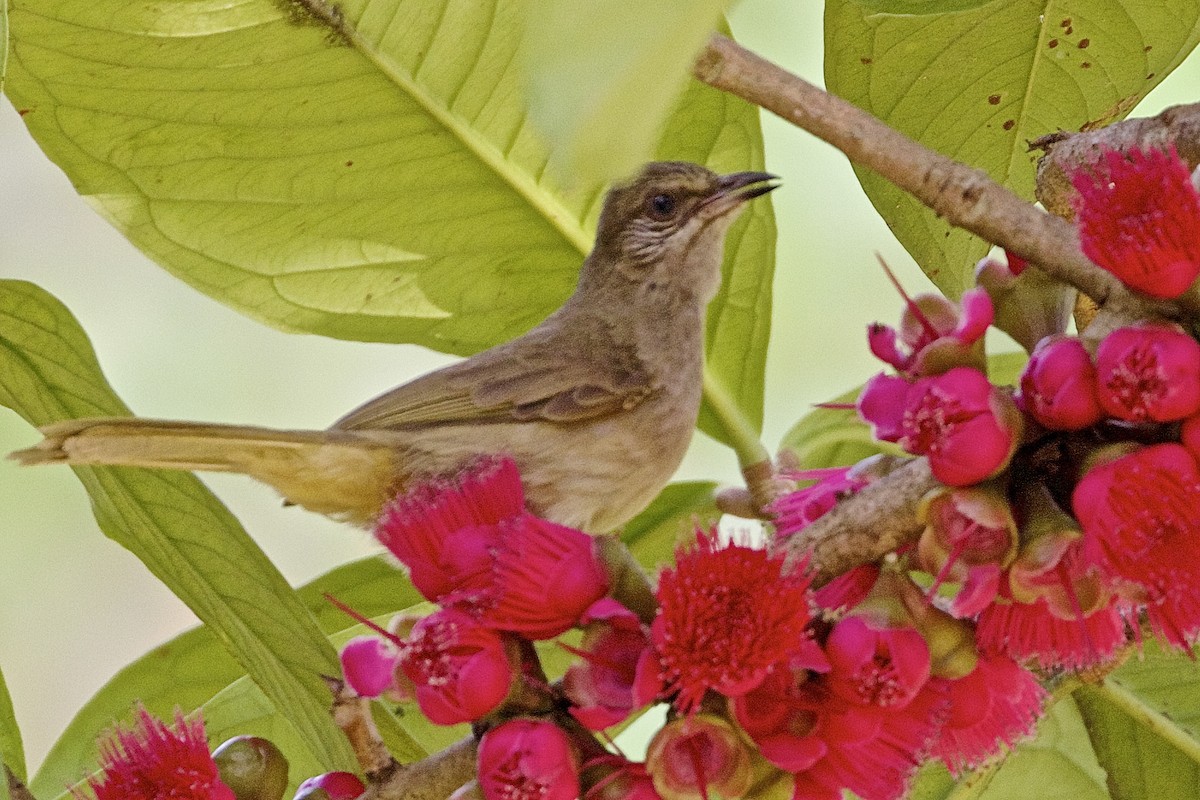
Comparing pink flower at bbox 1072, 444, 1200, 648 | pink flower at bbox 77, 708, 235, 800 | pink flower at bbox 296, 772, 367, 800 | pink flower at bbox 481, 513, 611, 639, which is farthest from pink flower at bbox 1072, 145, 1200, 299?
pink flower at bbox 77, 708, 235, 800

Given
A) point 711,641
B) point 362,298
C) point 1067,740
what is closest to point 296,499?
point 362,298

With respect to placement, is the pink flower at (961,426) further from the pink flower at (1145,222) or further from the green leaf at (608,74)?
the green leaf at (608,74)

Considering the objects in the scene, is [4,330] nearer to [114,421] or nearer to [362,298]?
[114,421]

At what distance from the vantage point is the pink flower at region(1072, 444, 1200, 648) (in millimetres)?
1228

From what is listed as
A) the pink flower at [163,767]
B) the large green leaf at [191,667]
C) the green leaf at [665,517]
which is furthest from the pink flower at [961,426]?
the large green leaf at [191,667]

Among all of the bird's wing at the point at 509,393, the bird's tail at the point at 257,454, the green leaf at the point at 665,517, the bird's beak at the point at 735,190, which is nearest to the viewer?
the bird's tail at the point at 257,454

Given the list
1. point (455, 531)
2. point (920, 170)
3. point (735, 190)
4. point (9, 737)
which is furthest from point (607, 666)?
point (735, 190)

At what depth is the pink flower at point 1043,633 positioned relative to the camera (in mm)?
1339

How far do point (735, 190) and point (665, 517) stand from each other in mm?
690

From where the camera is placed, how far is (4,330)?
6.57ft

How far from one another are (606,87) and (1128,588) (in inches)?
35.3

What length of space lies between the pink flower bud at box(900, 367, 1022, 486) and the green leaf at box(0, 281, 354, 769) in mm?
846

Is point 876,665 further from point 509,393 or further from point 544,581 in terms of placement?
point 509,393

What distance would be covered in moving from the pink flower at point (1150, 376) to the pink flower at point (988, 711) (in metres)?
0.29
